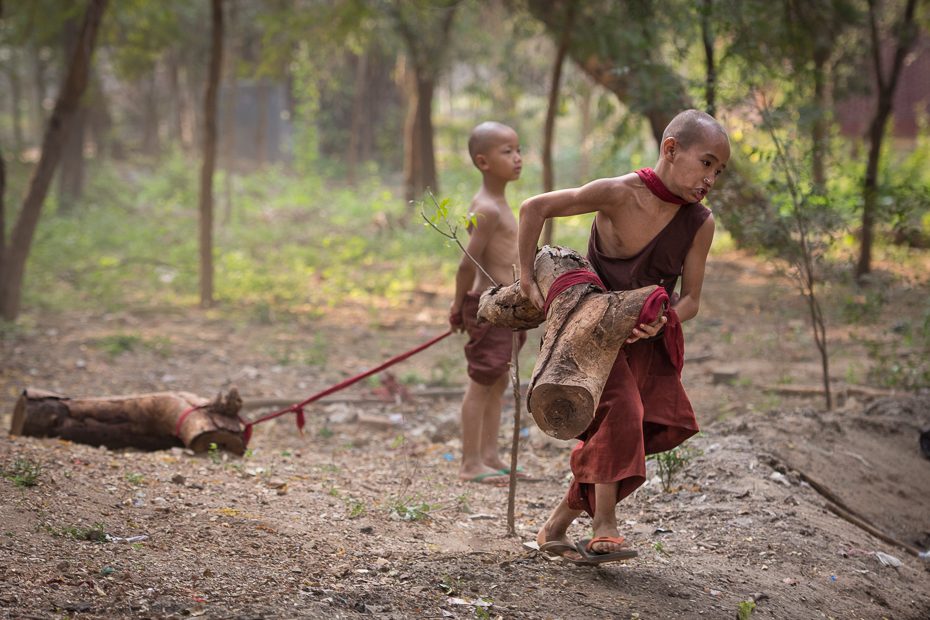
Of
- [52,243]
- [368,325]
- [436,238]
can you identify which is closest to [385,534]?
[368,325]

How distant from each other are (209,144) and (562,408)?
6.68 meters

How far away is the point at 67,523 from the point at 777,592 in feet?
8.48

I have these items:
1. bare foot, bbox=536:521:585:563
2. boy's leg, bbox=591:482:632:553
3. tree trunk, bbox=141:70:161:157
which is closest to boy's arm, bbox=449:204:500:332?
bare foot, bbox=536:521:585:563

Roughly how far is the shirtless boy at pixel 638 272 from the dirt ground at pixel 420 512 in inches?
12.9

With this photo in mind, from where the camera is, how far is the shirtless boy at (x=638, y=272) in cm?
247

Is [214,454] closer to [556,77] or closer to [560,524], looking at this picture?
[560,524]

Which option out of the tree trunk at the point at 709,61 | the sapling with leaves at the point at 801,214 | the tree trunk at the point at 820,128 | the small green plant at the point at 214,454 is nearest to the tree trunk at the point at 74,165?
the small green plant at the point at 214,454

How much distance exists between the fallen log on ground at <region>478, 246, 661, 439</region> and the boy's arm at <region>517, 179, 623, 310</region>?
0.76 feet

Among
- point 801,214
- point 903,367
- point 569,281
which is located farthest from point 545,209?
point 903,367

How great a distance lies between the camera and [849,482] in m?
4.02

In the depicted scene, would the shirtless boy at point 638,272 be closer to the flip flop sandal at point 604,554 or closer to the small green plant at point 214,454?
the flip flop sandal at point 604,554

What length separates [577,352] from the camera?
7.43ft

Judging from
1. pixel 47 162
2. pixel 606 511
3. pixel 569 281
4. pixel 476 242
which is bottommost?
pixel 606 511

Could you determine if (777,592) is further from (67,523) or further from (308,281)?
(308,281)
